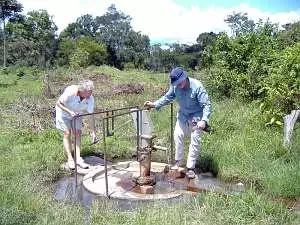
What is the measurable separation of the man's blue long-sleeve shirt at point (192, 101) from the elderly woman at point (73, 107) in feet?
3.44

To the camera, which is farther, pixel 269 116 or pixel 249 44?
pixel 249 44

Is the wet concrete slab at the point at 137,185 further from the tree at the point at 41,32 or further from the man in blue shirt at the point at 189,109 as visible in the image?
the tree at the point at 41,32

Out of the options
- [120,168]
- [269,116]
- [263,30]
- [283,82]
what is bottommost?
[120,168]

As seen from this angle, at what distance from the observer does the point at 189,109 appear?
6.83 metres

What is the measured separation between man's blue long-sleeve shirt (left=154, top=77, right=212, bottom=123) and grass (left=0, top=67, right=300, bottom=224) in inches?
37.7

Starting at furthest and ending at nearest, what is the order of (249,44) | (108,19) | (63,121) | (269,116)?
(108,19) → (249,44) → (269,116) → (63,121)

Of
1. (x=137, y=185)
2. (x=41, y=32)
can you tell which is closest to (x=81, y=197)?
(x=137, y=185)

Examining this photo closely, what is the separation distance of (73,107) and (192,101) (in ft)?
6.06

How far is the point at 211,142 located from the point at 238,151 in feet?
2.77

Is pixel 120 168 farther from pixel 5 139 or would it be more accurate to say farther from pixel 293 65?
pixel 293 65

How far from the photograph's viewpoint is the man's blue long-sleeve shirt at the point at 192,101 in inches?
258

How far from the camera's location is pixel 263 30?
14.4 meters

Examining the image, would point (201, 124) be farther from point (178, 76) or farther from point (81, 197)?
point (81, 197)

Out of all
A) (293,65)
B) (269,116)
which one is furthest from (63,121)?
(293,65)
